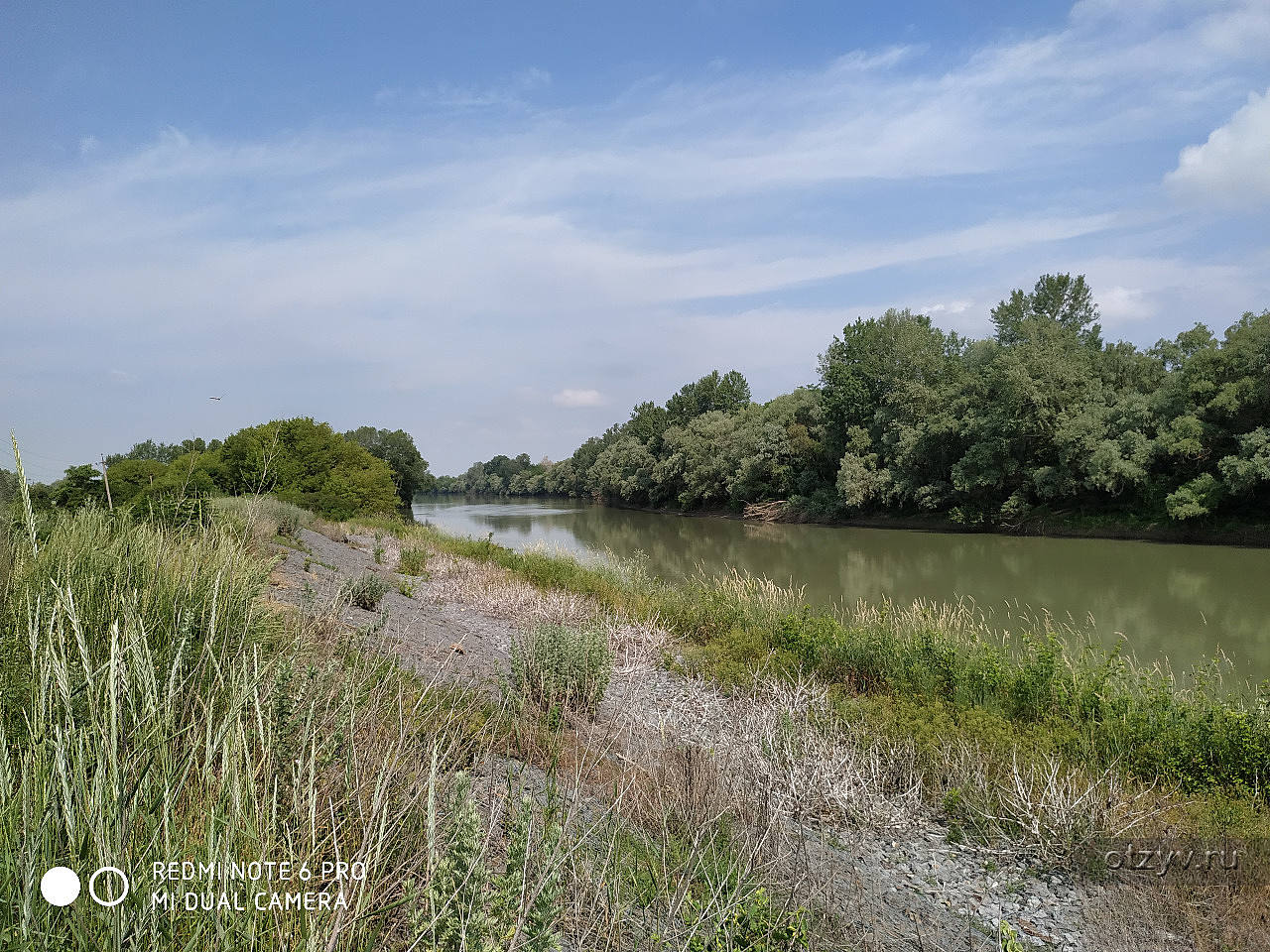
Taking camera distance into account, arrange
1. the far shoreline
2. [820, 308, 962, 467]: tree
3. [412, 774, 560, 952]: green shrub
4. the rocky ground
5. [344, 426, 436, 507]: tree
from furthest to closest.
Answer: [344, 426, 436, 507]: tree → [820, 308, 962, 467]: tree → the far shoreline → the rocky ground → [412, 774, 560, 952]: green shrub

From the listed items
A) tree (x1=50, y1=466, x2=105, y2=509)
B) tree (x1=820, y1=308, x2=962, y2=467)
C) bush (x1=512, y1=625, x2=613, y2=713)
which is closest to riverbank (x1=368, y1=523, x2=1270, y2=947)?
bush (x1=512, y1=625, x2=613, y2=713)

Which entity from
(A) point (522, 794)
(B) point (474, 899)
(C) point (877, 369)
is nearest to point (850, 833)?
(A) point (522, 794)

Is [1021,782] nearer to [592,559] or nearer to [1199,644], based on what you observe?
[1199,644]

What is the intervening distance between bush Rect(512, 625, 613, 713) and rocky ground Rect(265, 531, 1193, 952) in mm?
267

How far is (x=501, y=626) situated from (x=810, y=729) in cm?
608

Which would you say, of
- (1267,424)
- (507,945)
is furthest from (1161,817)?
(1267,424)

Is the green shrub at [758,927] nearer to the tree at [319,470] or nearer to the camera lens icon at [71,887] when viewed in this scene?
the camera lens icon at [71,887]

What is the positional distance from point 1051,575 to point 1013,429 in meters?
14.7

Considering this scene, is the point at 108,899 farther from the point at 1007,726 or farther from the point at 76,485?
the point at 76,485

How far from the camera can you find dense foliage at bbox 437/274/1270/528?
26.8 meters

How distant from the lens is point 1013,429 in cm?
3378

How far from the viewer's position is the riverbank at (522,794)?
1.91 m

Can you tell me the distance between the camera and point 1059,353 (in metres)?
34.3

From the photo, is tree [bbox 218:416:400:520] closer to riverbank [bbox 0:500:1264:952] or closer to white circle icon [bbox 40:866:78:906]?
riverbank [bbox 0:500:1264:952]
